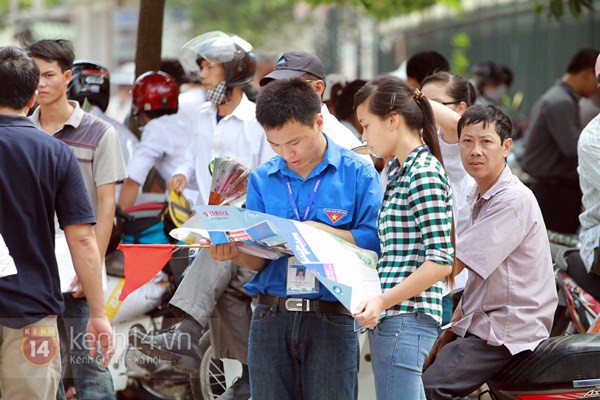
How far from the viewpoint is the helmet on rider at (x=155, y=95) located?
310 inches

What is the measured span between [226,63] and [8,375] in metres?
2.84

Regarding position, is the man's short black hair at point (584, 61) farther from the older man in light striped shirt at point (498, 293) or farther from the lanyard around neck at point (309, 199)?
the lanyard around neck at point (309, 199)

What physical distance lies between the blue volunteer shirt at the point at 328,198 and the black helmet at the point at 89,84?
306 centimetres

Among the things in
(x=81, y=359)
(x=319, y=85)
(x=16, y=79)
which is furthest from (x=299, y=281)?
(x=81, y=359)

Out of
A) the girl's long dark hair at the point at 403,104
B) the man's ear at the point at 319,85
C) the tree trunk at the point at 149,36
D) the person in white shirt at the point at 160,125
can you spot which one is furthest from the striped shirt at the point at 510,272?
the tree trunk at the point at 149,36

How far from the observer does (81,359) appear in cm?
642

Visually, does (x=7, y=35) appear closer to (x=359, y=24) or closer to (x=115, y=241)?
(x=359, y=24)

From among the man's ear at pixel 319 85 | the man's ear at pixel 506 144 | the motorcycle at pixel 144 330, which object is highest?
the man's ear at pixel 319 85

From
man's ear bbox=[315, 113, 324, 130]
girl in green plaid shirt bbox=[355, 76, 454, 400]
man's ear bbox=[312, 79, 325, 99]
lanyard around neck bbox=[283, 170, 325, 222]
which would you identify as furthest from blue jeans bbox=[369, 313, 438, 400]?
man's ear bbox=[312, 79, 325, 99]

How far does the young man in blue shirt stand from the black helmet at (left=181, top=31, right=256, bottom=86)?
2.13 meters

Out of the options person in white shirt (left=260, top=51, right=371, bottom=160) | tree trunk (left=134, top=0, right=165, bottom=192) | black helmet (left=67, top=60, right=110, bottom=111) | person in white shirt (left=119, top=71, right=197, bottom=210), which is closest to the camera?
person in white shirt (left=260, top=51, right=371, bottom=160)

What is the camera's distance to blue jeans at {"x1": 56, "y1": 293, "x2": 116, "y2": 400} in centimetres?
626

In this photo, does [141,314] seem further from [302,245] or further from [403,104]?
[403,104]

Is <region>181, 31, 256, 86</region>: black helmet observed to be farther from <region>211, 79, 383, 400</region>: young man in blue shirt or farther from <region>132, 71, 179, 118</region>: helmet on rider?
<region>211, 79, 383, 400</region>: young man in blue shirt
